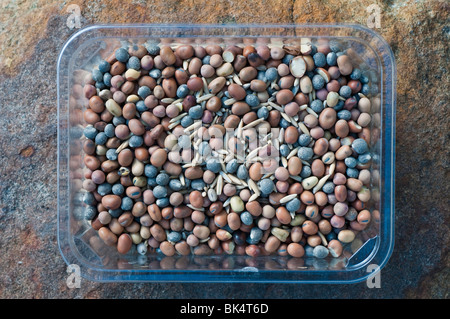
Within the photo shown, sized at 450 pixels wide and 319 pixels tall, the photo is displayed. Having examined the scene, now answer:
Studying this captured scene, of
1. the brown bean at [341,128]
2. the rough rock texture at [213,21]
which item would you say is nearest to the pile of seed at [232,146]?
the brown bean at [341,128]

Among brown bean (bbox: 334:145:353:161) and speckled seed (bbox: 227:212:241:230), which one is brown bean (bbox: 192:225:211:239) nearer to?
speckled seed (bbox: 227:212:241:230)

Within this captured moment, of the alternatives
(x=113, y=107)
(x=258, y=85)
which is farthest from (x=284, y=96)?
(x=113, y=107)

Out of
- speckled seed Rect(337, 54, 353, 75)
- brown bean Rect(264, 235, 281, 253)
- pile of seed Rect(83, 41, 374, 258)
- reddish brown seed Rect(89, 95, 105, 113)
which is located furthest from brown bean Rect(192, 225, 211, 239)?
speckled seed Rect(337, 54, 353, 75)

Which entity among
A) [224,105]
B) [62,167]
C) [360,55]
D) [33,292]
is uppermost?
[360,55]

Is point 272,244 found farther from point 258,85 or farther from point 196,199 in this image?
point 258,85

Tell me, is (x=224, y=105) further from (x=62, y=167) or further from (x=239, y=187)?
(x=62, y=167)

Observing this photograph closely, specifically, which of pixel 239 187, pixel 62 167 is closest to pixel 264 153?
pixel 239 187

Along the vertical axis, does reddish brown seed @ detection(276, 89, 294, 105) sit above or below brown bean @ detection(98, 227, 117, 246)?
above
